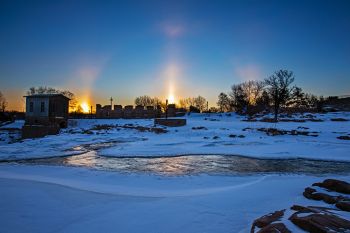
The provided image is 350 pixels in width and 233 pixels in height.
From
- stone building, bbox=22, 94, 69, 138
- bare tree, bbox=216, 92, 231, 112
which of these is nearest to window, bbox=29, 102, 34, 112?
stone building, bbox=22, 94, 69, 138

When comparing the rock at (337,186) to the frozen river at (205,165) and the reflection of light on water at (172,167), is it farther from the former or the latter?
the reflection of light on water at (172,167)

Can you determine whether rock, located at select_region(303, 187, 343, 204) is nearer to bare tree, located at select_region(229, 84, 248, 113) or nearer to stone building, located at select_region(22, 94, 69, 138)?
stone building, located at select_region(22, 94, 69, 138)

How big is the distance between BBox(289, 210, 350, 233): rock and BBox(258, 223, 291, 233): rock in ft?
0.60

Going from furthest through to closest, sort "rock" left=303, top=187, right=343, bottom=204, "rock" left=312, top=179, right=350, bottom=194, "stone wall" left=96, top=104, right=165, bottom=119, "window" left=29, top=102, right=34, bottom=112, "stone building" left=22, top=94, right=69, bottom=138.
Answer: "stone wall" left=96, top=104, right=165, bottom=119, "window" left=29, top=102, right=34, bottom=112, "stone building" left=22, top=94, right=69, bottom=138, "rock" left=312, top=179, right=350, bottom=194, "rock" left=303, top=187, right=343, bottom=204

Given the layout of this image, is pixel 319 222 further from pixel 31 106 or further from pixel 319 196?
pixel 31 106

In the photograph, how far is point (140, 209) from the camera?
4.14m

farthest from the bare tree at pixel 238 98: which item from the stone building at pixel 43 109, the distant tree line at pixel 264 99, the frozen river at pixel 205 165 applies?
the frozen river at pixel 205 165

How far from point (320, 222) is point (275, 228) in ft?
1.57

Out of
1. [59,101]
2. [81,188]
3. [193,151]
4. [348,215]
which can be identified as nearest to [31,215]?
[81,188]

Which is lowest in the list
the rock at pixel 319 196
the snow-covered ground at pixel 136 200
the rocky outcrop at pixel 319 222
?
the snow-covered ground at pixel 136 200

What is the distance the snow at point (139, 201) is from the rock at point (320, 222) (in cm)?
69

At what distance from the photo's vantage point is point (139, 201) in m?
4.57

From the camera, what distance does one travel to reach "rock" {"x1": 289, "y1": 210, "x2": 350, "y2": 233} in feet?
8.66

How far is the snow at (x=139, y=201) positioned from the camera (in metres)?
3.54
